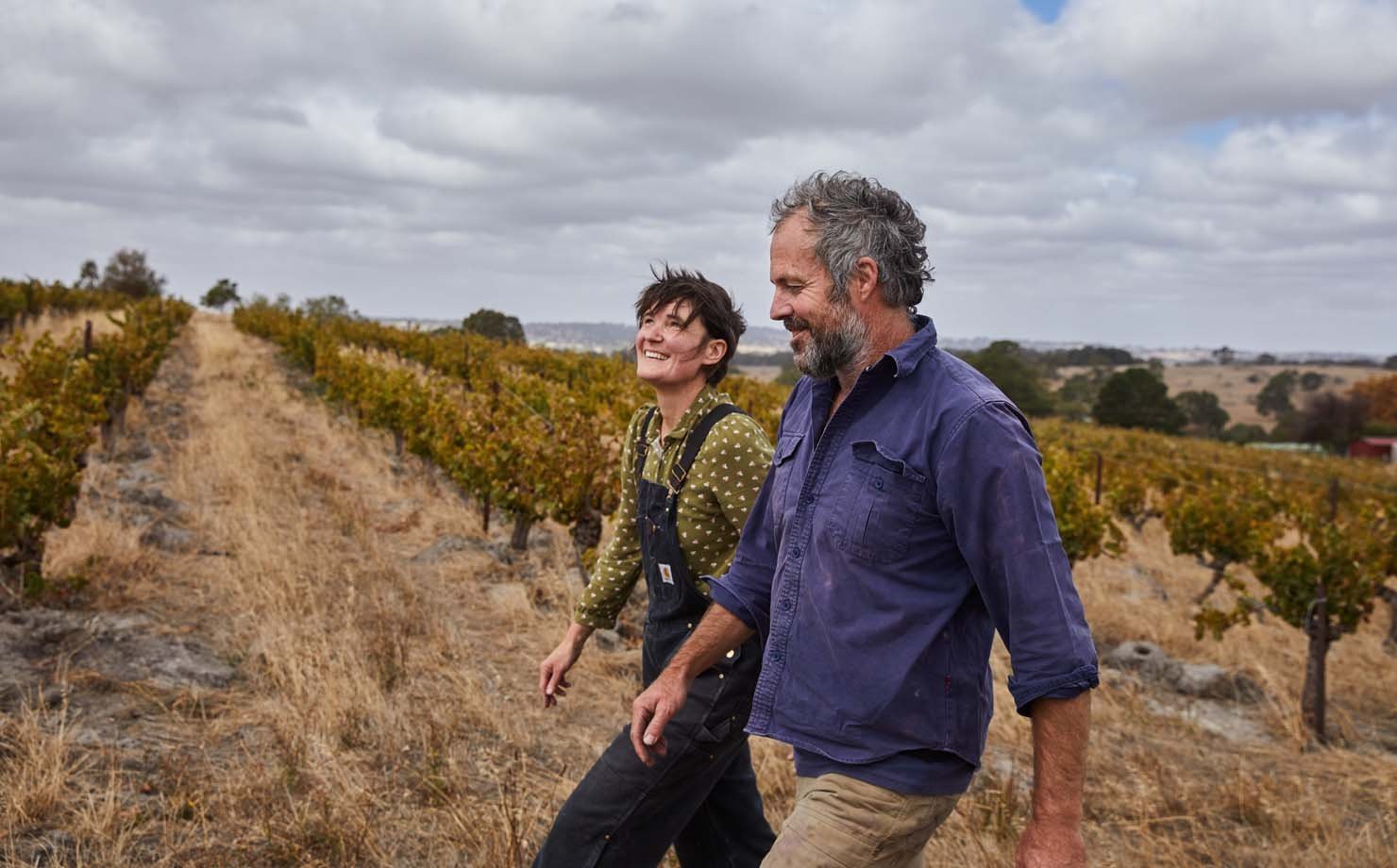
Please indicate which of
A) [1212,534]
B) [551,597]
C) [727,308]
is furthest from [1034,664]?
[1212,534]

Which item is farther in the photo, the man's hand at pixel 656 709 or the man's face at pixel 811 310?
the man's hand at pixel 656 709

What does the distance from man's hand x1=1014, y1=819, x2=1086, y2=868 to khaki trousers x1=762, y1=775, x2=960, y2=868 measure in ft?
0.78

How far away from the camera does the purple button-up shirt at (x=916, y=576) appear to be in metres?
1.67

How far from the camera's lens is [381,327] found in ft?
111

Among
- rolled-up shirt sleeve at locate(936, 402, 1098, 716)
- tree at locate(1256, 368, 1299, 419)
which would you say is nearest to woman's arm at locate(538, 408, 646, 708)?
rolled-up shirt sleeve at locate(936, 402, 1098, 716)

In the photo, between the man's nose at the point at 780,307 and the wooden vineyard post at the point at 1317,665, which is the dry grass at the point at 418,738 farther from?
the man's nose at the point at 780,307

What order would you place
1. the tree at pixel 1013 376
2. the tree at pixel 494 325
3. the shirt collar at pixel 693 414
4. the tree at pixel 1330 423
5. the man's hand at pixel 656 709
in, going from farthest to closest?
the tree at pixel 1330 423
the tree at pixel 1013 376
the tree at pixel 494 325
the shirt collar at pixel 693 414
the man's hand at pixel 656 709

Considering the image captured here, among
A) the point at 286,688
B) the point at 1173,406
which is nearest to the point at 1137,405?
the point at 1173,406

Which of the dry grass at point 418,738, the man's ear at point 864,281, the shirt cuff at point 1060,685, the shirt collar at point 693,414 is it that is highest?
the man's ear at point 864,281

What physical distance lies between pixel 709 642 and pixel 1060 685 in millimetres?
836

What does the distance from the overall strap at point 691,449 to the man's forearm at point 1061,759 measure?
1198mm

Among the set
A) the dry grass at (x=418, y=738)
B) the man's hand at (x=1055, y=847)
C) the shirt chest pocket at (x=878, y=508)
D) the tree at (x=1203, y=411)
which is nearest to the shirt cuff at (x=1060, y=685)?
the man's hand at (x=1055, y=847)

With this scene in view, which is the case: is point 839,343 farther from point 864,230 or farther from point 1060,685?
point 1060,685

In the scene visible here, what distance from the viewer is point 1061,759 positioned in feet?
5.35
